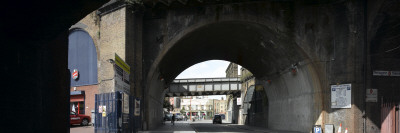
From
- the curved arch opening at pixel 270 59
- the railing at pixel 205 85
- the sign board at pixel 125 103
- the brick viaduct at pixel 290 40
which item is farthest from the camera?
the railing at pixel 205 85

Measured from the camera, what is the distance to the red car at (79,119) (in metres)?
27.2

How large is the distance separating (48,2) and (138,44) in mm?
20343

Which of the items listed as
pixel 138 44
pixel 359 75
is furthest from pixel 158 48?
pixel 359 75

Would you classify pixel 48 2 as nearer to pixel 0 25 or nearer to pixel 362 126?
pixel 0 25

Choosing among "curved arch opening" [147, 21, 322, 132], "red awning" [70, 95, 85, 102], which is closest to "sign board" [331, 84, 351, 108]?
"curved arch opening" [147, 21, 322, 132]

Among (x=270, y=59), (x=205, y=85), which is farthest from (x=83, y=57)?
(x=205, y=85)

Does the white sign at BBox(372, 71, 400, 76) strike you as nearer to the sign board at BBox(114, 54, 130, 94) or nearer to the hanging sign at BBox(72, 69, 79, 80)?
the sign board at BBox(114, 54, 130, 94)

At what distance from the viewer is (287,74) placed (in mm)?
26203

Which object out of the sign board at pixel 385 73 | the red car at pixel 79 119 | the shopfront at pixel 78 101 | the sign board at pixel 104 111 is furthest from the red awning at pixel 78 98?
the sign board at pixel 385 73

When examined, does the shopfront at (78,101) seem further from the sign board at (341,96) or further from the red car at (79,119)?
the sign board at (341,96)

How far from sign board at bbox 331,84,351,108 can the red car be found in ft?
55.0

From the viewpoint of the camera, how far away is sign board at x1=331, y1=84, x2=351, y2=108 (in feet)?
67.7

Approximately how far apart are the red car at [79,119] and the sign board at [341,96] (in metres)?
16.8

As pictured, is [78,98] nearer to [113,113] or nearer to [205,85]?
[113,113]
